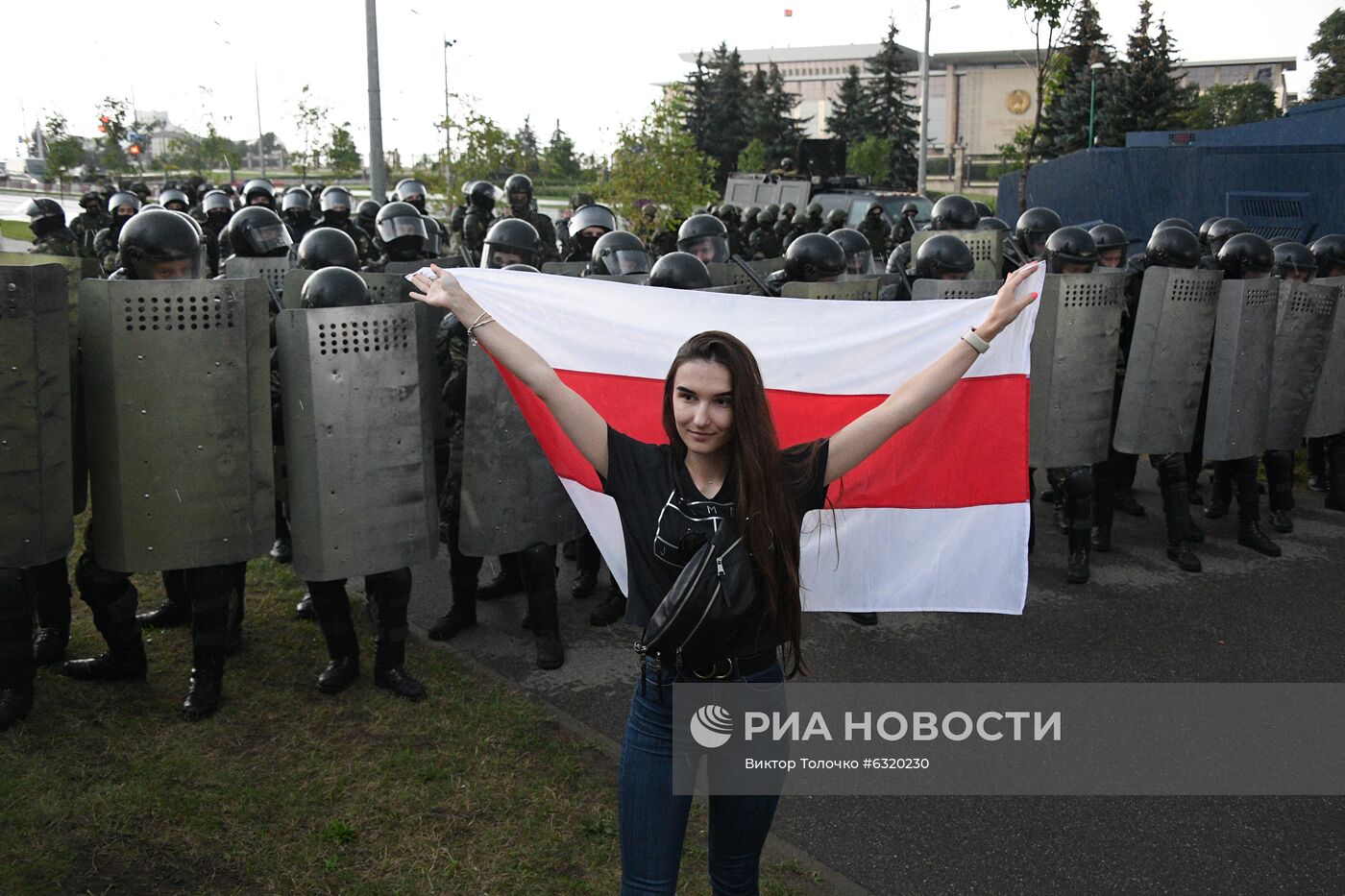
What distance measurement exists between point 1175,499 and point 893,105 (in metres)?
Result: 54.5

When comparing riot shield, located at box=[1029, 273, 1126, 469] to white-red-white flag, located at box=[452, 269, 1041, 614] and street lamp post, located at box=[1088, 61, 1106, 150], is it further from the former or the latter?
street lamp post, located at box=[1088, 61, 1106, 150]

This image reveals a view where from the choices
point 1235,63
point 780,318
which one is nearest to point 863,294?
point 780,318

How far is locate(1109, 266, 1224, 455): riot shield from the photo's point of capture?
685cm

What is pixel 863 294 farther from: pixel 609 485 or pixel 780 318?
pixel 609 485

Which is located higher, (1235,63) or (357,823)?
(1235,63)

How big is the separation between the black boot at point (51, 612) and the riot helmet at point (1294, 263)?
7.51 meters

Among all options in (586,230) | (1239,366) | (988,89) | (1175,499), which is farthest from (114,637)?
(988,89)

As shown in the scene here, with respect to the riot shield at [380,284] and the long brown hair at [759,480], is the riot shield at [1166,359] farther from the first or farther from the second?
the long brown hair at [759,480]

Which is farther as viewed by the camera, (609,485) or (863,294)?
(863,294)

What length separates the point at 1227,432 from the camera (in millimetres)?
7148

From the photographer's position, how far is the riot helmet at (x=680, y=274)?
609 cm

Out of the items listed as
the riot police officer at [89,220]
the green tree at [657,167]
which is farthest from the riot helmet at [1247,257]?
the green tree at [657,167]

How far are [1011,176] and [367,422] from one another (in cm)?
2195

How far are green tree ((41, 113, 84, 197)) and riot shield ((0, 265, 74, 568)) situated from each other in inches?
1406
